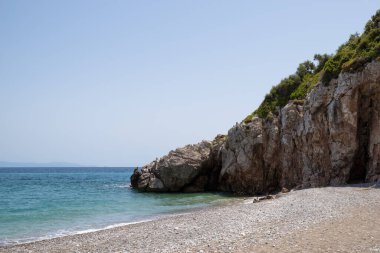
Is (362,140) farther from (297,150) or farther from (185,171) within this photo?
(185,171)

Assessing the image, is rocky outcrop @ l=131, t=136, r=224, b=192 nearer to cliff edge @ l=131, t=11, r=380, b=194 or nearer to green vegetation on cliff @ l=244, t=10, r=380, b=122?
cliff edge @ l=131, t=11, r=380, b=194

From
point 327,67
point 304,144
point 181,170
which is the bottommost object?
point 181,170

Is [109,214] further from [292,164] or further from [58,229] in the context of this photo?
[292,164]

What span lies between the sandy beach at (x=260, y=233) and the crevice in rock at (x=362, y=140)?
14144mm

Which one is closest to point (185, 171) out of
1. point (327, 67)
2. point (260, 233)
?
point (327, 67)

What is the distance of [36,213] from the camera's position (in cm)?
3703

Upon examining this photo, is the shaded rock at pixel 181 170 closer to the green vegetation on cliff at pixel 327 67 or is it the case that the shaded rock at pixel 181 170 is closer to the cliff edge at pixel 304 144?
the cliff edge at pixel 304 144

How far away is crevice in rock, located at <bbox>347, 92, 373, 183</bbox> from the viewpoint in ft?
133

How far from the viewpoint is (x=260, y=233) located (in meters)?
18.6

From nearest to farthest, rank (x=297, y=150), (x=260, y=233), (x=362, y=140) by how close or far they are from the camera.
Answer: (x=260, y=233) < (x=362, y=140) < (x=297, y=150)

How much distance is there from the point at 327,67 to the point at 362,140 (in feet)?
32.9

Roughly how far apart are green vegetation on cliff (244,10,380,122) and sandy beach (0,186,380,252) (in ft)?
62.9

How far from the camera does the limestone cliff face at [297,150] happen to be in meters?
39.9

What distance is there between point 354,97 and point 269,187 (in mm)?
18641
